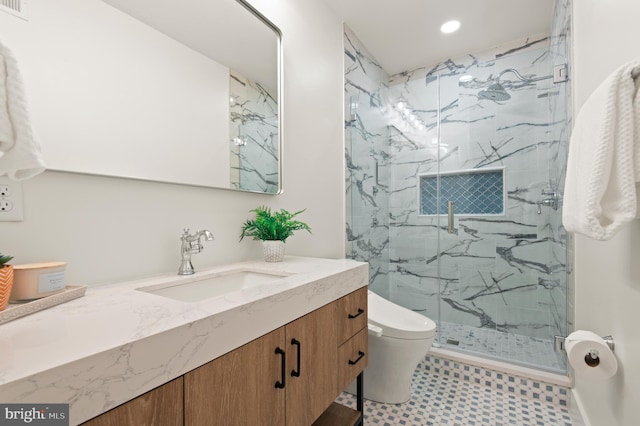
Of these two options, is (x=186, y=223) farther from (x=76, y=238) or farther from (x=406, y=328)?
(x=406, y=328)

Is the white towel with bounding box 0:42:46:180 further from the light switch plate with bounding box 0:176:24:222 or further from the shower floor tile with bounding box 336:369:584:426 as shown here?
the shower floor tile with bounding box 336:369:584:426

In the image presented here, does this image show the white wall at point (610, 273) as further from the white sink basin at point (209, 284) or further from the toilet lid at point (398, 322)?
the white sink basin at point (209, 284)

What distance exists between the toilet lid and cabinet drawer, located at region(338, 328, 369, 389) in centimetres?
36

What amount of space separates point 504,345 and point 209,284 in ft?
7.18

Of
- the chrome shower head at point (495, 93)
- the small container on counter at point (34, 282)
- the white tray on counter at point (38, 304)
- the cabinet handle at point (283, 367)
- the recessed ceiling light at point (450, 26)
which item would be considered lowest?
the cabinet handle at point (283, 367)

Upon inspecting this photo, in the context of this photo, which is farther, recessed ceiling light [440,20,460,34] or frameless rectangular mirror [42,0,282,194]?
recessed ceiling light [440,20,460,34]

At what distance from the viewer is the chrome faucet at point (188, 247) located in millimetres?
1052

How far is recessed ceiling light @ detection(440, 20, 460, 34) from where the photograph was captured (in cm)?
223

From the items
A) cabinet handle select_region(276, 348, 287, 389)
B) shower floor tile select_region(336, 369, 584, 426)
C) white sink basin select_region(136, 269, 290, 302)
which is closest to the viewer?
cabinet handle select_region(276, 348, 287, 389)

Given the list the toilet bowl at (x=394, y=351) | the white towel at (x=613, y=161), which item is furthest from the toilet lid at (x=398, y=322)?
the white towel at (x=613, y=161)

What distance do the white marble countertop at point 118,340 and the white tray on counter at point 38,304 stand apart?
0.01 metres

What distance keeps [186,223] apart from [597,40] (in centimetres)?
179

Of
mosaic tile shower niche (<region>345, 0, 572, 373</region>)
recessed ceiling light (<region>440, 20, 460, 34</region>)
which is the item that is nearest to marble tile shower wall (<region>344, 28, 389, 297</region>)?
mosaic tile shower niche (<region>345, 0, 572, 373</region>)

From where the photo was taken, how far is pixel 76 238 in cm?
84
